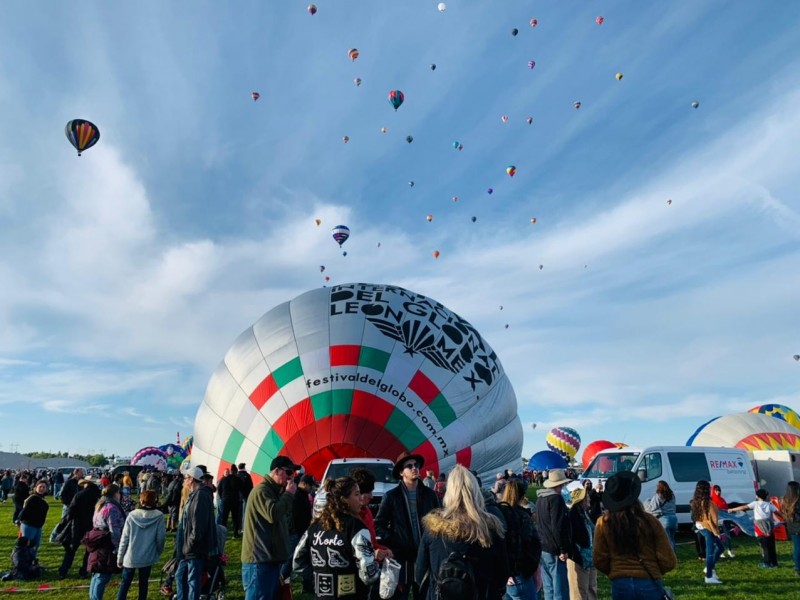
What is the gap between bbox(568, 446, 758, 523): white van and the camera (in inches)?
531

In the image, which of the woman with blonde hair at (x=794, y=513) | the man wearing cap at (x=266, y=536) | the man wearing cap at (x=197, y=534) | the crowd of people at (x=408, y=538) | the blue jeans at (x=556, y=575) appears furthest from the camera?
the woman with blonde hair at (x=794, y=513)

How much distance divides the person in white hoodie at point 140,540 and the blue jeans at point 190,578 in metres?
0.31

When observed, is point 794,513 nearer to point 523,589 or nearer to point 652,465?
point 652,465

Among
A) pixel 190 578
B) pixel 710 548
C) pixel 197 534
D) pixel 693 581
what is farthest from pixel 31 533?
pixel 710 548

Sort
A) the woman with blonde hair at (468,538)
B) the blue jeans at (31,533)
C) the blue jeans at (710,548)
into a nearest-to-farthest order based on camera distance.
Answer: the woman with blonde hair at (468,538) < the blue jeans at (710,548) < the blue jeans at (31,533)

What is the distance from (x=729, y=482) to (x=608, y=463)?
2751 millimetres

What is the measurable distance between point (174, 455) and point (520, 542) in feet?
188

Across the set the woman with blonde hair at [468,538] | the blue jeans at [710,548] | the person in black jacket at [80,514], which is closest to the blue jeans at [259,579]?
the woman with blonde hair at [468,538]

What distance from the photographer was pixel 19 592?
8469 millimetres

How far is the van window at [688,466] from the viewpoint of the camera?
13.7m

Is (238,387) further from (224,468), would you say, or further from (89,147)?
(89,147)

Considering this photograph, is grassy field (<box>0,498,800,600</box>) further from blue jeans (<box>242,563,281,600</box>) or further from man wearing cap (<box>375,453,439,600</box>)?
man wearing cap (<box>375,453,439,600</box>)

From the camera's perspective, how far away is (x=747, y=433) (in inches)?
896

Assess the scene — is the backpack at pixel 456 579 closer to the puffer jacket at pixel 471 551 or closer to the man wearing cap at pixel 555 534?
the puffer jacket at pixel 471 551
